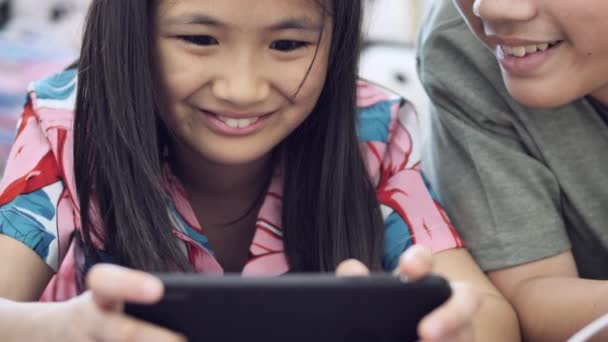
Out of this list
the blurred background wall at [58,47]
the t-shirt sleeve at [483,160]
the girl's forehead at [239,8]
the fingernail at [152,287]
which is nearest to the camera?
the fingernail at [152,287]

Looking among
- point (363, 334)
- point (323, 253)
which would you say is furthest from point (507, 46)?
point (363, 334)

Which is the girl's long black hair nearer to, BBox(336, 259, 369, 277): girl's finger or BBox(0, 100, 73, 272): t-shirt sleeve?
BBox(0, 100, 73, 272): t-shirt sleeve

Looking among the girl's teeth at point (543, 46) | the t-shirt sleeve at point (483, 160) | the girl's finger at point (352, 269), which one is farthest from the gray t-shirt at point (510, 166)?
the girl's finger at point (352, 269)

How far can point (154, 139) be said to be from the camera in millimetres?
834

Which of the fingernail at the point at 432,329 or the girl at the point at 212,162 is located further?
the girl at the point at 212,162

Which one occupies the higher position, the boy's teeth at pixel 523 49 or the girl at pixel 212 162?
the boy's teeth at pixel 523 49

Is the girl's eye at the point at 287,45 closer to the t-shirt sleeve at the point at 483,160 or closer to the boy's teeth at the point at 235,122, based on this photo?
the boy's teeth at the point at 235,122

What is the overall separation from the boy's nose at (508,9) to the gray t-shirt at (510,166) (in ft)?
0.51

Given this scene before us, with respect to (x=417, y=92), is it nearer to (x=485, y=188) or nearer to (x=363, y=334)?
(x=485, y=188)

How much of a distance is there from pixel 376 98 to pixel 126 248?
0.37 metres

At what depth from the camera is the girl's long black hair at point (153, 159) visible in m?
0.81

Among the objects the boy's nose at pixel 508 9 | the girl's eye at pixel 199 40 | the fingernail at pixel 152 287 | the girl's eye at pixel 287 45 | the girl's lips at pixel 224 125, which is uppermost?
the boy's nose at pixel 508 9

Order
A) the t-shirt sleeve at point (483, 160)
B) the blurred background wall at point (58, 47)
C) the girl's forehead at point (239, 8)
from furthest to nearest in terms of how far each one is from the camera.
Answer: the blurred background wall at point (58, 47) < the t-shirt sleeve at point (483, 160) < the girl's forehead at point (239, 8)

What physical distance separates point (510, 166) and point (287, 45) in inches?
11.6
